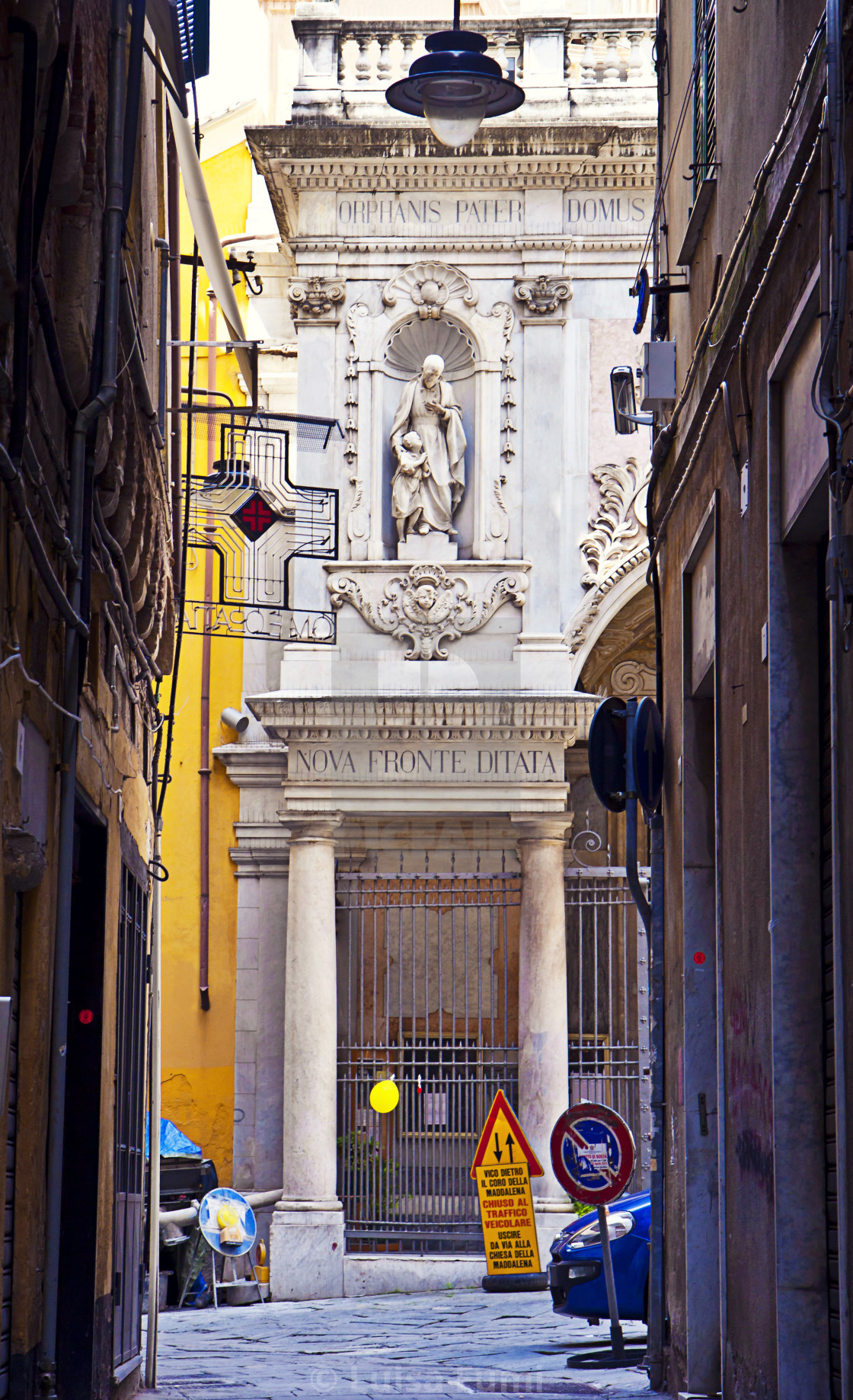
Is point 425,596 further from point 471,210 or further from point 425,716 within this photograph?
point 471,210

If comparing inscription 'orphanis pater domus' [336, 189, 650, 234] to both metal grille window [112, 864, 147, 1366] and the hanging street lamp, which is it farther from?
metal grille window [112, 864, 147, 1366]

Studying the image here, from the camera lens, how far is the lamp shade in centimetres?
1185

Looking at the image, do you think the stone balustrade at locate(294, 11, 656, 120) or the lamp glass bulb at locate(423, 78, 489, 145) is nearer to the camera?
the lamp glass bulb at locate(423, 78, 489, 145)

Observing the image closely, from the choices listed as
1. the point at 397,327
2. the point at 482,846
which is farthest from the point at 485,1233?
the point at 397,327

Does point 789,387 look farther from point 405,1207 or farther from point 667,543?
point 405,1207

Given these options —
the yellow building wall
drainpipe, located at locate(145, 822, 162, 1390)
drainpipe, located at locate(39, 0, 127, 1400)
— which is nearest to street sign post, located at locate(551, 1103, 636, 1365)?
drainpipe, located at locate(145, 822, 162, 1390)

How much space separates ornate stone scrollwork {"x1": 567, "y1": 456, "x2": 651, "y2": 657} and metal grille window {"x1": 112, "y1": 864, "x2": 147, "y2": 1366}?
8.17 m

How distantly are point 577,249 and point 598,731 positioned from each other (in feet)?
34.9

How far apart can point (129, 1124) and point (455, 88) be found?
22.7 feet

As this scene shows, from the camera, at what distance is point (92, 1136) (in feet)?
29.3

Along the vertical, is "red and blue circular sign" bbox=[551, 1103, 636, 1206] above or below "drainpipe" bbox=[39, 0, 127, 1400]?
below

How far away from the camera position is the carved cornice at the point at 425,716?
1889 cm

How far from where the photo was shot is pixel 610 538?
19.6 meters

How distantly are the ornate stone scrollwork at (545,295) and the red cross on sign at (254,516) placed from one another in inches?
139
